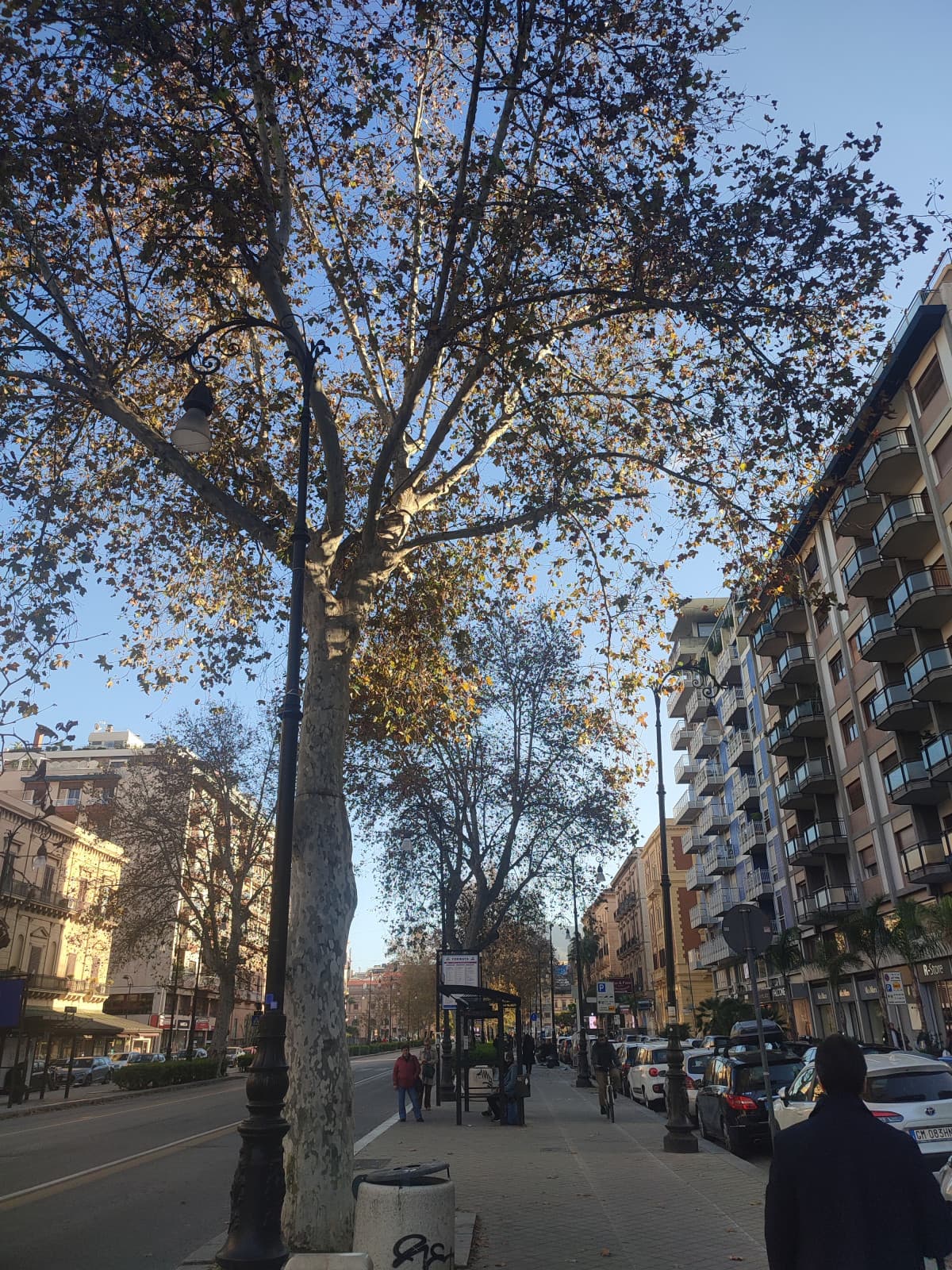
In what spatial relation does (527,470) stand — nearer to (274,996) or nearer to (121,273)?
(121,273)

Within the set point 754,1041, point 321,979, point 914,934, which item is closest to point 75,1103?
point 754,1041

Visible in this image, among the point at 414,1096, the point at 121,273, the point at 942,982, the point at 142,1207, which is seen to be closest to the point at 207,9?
the point at 121,273

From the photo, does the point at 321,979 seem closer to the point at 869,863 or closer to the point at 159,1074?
the point at 159,1074

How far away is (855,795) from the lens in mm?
35938

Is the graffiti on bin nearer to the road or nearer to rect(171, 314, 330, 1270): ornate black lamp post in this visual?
rect(171, 314, 330, 1270): ornate black lamp post

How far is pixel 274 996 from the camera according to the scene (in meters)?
6.17

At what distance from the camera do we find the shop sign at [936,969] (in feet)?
89.5

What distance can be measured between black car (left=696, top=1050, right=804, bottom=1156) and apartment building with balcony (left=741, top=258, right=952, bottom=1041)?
459 inches

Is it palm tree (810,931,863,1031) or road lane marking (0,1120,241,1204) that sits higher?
palm tree (810,931,863,1031)

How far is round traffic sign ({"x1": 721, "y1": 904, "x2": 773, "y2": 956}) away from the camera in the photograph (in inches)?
403

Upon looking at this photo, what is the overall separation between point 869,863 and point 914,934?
851 centimetres

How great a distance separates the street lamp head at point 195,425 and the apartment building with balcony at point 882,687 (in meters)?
17.3

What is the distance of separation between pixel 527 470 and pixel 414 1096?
13.6m

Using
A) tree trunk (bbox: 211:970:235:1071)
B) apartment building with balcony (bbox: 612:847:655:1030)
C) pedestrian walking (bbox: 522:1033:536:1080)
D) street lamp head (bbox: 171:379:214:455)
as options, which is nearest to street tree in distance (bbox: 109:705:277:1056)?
tree trunk (bbox: 211:970:235:1071)
